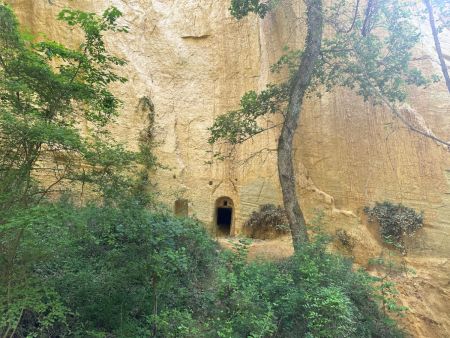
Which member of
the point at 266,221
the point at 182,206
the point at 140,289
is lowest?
the point at 140,289

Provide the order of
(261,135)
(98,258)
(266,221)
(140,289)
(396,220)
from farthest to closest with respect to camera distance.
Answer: (261,135)
(266,221)
(396,220)
(98,258)
(140,289)

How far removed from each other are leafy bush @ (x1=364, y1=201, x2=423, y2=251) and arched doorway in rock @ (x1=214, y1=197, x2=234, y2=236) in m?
5.05

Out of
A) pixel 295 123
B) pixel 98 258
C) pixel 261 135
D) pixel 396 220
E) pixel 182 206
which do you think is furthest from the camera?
pixel 261 135

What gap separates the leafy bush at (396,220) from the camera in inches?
444

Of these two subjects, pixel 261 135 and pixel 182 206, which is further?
pixel 261 135

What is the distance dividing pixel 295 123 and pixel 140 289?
5442 millimetres

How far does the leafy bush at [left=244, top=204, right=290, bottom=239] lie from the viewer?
12.9m

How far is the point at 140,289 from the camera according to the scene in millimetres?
6387

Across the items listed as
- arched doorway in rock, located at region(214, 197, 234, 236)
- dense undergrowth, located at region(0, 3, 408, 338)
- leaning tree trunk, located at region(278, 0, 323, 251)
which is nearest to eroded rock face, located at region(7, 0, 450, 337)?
arched doorway in rock, located at region(214, 197, 234, 236)

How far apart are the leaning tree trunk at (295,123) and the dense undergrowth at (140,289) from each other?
1.66m

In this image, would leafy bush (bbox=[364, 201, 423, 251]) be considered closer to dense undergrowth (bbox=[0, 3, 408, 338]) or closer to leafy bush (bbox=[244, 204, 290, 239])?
leafy bush (bbox=[244, 204, 290, 239])

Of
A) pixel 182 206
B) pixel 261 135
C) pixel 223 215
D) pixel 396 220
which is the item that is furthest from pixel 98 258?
pixel 223 215

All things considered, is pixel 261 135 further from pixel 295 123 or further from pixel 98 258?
pixel 98 258

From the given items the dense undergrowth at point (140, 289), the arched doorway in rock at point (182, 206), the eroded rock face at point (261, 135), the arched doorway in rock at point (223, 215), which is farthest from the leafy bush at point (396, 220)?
the arched doorway in rock at point (182, 206)
